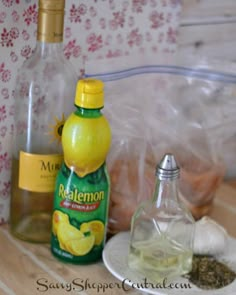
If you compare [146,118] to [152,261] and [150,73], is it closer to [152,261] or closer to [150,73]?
[150,73]

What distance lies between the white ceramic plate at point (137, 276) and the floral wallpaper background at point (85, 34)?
0.22 m

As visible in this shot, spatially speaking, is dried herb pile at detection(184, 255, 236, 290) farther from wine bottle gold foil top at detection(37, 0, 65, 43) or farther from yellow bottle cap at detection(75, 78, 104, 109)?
wine bottle gold foil top at detection(37, 0, 65, 43)

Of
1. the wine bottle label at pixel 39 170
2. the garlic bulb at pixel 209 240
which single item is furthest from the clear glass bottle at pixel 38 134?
the garlic bulb at pixel 209 240

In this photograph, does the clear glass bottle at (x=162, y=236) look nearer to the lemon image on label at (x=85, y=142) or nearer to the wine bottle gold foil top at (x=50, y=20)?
the lemon image on label at (x=85, y=142)

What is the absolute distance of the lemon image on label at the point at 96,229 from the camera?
3.35 feet

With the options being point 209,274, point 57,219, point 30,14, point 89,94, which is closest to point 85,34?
point 30,14

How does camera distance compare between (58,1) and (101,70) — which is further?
(101,70)

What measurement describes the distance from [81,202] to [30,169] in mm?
111

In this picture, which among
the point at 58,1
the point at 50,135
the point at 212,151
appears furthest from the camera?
the point at 212,151

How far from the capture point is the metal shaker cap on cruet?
97cm

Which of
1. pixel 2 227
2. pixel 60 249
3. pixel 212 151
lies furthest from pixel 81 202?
pixel 212 151

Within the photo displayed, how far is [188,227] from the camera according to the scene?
1037 millimetres

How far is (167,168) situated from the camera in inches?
38.4

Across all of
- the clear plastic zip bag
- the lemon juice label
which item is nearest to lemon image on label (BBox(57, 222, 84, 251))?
the lemon juice label
